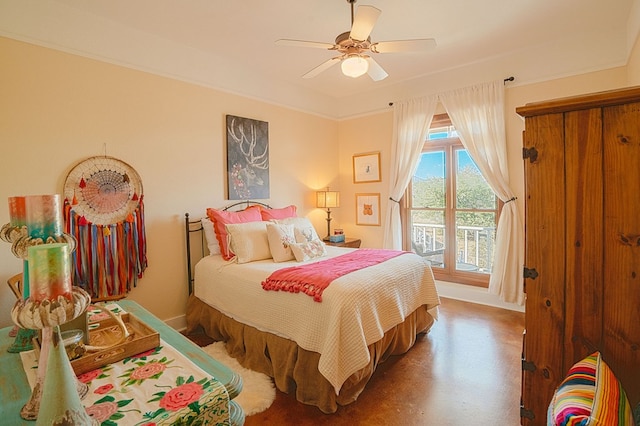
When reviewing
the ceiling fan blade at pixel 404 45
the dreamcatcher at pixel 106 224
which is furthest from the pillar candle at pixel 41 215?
the ceiling fan blade at pixel 404 45

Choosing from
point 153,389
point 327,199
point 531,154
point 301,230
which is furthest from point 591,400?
point 327,199

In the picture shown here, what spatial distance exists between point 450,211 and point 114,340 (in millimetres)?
3735

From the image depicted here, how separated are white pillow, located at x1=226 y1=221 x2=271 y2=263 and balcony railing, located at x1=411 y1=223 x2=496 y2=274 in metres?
2.29

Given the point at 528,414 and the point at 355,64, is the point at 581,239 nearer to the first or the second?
the point at 528,414

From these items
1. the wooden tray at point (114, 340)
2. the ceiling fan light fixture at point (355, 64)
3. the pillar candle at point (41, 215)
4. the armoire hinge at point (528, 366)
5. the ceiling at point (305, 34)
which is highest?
the ceiling at point (305, 34)

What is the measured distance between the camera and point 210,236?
10.4 feet

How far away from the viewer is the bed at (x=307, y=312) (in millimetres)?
1911

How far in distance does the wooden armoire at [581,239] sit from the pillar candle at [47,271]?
1677 mm

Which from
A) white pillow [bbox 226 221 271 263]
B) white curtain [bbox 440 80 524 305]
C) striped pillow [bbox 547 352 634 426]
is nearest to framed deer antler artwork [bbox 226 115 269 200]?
white pillow [bbox 226 221 271 263]

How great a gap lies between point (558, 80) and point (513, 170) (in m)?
0.97

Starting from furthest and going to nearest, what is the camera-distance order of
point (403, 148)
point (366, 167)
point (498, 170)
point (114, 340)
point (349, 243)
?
point (366, 167) → point (349, 243) → point (403, 148) → point (498, 170) → point (114, 340)

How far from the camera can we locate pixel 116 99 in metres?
→ 2.69

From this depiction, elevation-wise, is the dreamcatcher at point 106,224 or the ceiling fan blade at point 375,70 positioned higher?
the ceiling fan blade at point 375,70

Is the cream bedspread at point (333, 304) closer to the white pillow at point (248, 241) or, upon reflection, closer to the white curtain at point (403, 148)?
A: the white pillow at point (248, 241)
